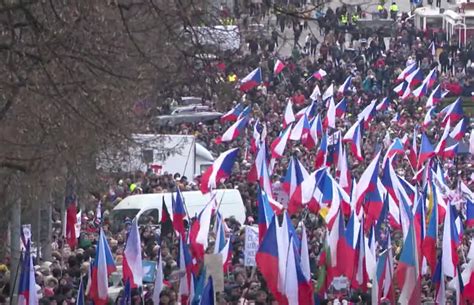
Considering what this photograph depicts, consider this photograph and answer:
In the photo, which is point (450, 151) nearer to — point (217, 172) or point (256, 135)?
point (256, 135)

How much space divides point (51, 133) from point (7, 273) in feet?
16.2

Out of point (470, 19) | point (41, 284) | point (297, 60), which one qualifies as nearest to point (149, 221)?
point (41, 284)

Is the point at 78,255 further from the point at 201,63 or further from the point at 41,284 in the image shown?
the point at 201,63

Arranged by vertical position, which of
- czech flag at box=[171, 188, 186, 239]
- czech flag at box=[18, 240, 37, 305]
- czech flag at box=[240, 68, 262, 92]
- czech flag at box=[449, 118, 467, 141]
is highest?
czech flag at box=[18, 240, 37, 305]

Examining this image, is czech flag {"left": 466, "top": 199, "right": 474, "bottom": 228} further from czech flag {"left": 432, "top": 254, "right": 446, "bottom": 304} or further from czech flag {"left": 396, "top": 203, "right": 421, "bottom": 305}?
czech flag {"left": 396, "top": 203, "right": 421, "bottom": 305}

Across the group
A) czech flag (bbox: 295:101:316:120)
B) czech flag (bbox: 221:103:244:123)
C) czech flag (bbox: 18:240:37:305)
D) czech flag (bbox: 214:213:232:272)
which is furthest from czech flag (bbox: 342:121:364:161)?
czech flag (bbox: 18:240:37:305)

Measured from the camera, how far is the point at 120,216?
89.6 feet

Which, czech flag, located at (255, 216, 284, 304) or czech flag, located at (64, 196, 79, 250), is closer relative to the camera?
czech flag, located at (255, 216, 284, 304)

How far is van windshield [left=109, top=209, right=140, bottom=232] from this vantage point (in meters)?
27.0

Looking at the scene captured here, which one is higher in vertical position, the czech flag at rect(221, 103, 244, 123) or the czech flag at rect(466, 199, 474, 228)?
the czech flag at rect(466, 199, 474, 228)

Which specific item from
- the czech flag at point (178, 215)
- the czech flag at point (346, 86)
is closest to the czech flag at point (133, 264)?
the czech flag at point (178, 215)

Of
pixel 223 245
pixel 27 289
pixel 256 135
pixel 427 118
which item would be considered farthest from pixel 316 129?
pixel 27 289

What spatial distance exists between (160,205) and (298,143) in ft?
28.4

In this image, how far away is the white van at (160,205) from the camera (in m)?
27.1
